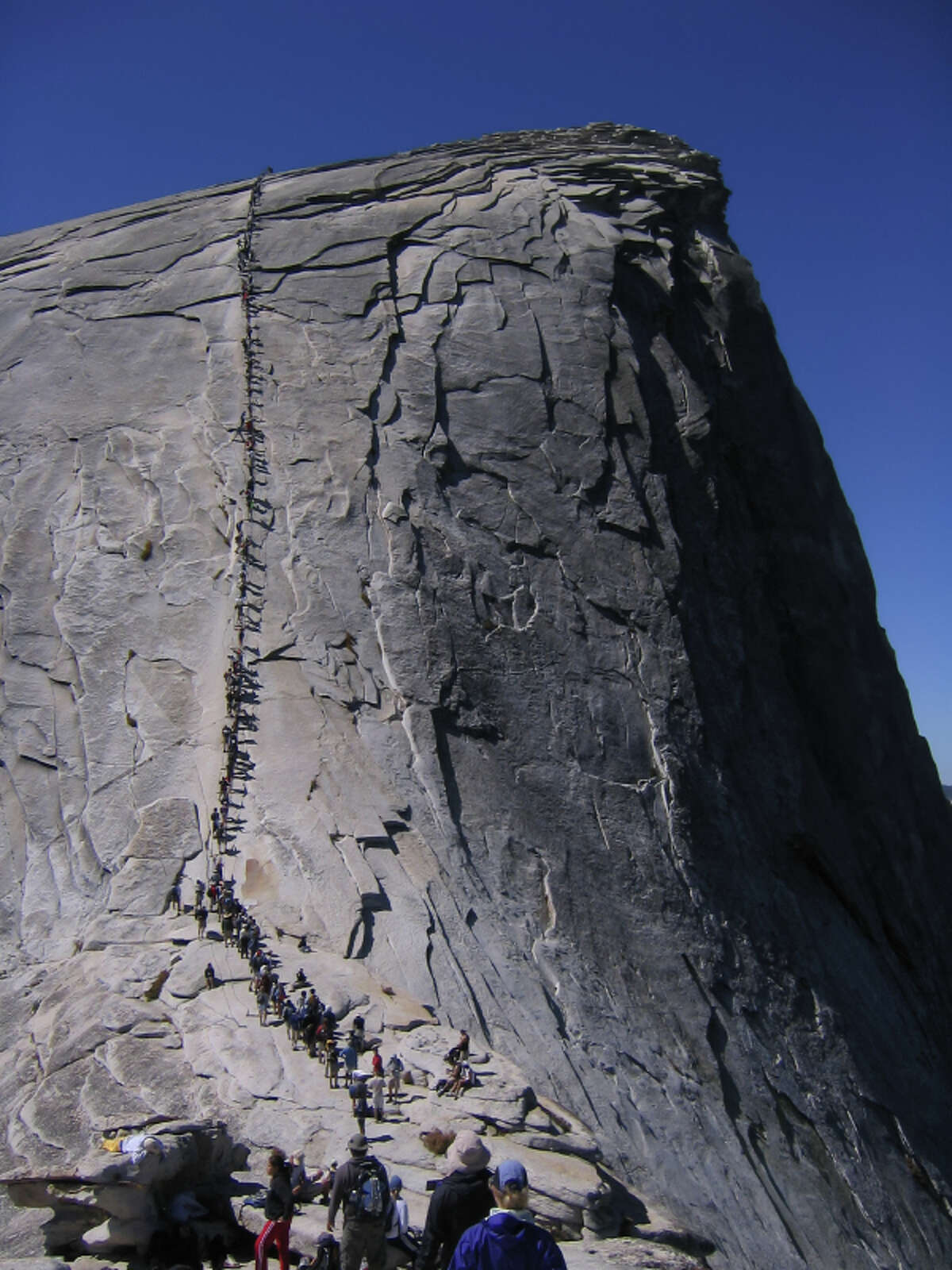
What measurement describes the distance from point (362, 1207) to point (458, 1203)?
116 centimetres

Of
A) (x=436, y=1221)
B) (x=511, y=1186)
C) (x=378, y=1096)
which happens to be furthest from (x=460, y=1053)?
(x=511, y=1186)

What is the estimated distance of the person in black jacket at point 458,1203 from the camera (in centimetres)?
608

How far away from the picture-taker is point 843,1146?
59.3 ft

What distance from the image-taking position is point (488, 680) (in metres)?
20.7

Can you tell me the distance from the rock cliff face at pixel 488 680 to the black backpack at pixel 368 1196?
5.28m

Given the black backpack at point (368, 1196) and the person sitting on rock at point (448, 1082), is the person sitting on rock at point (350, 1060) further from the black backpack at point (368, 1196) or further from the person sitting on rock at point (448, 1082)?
the black backpack at point (368, 1196)

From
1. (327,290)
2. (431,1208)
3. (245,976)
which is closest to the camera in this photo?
(431,1208)

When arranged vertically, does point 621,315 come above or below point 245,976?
above

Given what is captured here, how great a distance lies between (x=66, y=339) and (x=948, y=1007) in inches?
1060

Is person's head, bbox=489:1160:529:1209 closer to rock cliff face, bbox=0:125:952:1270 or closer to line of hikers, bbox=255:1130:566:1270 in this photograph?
line of hikers, bbox=255:1130:566:1270

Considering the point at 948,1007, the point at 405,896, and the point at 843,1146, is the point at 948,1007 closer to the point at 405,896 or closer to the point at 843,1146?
the point at 843,1146

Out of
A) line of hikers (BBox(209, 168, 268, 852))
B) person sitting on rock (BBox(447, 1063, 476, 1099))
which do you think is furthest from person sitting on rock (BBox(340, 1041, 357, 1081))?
line of hikers (BBox(209, 168, 268, 852))

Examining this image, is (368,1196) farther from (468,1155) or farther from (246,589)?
(246,589)

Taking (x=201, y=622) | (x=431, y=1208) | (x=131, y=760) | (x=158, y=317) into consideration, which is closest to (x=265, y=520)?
(x=201, y=622)
